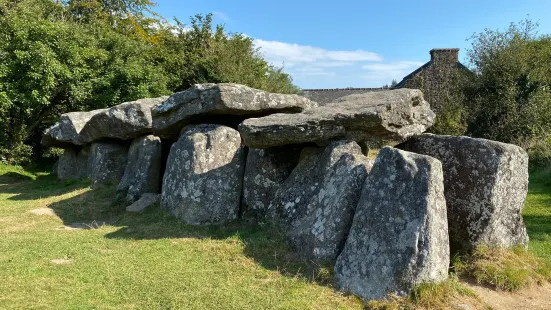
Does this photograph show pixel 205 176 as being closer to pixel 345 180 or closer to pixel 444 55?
pixel 345 180

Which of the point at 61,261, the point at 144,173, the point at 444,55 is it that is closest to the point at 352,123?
the point at 61,261

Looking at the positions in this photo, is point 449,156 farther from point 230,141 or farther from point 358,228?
point 230,141

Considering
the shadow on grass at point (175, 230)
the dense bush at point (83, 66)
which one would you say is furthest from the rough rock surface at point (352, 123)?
the dense bush at point (83, 66)

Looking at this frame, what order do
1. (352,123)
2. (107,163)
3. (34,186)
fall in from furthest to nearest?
(34,186)
(107,163)
(352,123)

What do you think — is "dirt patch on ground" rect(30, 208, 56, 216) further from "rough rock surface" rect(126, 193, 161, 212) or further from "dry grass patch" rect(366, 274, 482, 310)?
"dry grass patch" rect(366, 274, 482, 310)

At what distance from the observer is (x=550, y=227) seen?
29.1 ft

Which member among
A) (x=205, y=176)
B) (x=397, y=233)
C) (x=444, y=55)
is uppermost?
(x=444, y=55)

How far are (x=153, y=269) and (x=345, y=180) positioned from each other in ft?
10.2

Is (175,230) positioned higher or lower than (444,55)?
lower

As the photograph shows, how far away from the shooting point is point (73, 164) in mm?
16188

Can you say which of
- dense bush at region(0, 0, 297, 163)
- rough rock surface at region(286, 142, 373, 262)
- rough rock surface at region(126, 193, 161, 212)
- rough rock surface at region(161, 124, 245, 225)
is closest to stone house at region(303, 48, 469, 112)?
dense bush at region(0, 0, 297, 163)

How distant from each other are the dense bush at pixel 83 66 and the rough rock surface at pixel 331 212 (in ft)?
46.4

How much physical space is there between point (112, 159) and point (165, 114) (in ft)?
13.5

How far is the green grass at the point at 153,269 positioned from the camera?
5.12 metres
